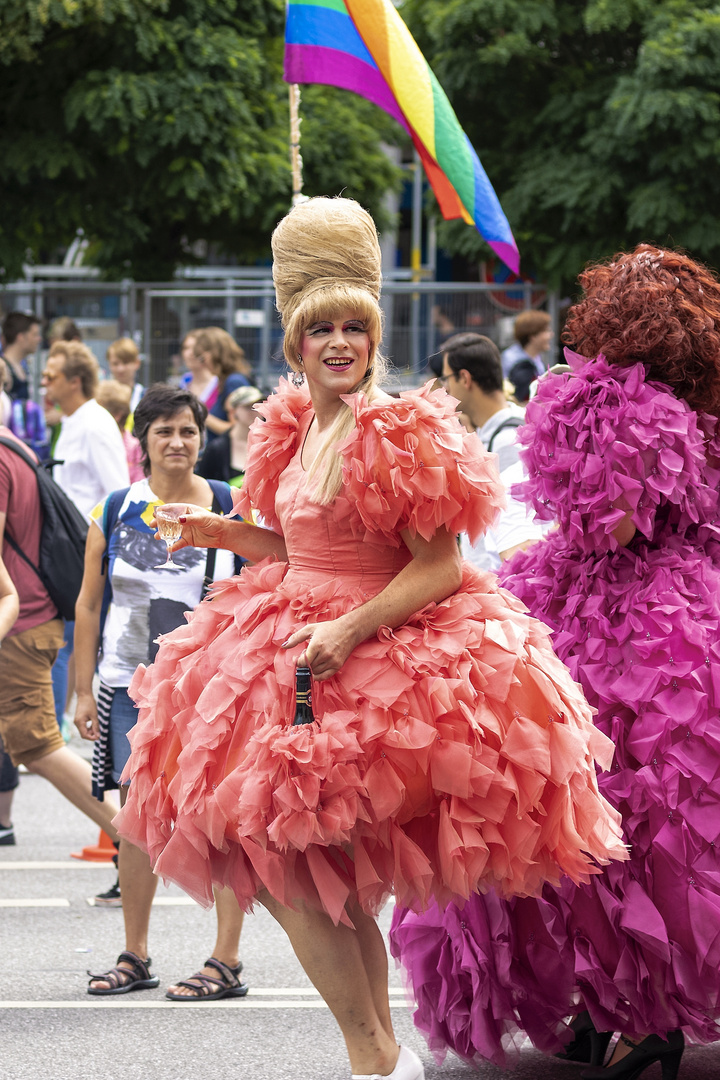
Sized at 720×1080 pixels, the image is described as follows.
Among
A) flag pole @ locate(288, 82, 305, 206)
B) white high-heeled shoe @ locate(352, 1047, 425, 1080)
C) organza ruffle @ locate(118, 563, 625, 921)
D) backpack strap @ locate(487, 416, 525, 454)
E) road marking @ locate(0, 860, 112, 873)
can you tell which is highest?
flag pole @ locate(288, 82, 305, 206)

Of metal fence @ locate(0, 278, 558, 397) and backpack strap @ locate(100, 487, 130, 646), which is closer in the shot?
backpack strap @ locate(100, 487, 130, 646)

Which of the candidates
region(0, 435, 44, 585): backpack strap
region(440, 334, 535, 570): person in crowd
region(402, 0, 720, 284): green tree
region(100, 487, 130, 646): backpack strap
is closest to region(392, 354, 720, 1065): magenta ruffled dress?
region(100, 487, 130, 646): backpack strap

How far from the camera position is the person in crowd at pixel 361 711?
2.88m

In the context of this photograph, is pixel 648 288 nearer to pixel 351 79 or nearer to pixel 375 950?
pixel 375 950

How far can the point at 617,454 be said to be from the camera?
357 centimetres

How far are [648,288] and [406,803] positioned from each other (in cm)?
156

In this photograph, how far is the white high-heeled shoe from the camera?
9.86 ft

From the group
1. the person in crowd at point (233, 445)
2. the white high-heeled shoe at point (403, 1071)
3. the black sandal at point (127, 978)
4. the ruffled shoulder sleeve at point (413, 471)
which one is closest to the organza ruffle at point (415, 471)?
the ruffled shoulder sleeve at point (413, 471)

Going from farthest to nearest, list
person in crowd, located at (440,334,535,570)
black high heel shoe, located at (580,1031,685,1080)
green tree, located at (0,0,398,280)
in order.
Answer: green tree, located at (0,0,398,280) → person in crowd, located at (440,334,535,570) → black high heel shoe, located at (580,1031,685,1080)

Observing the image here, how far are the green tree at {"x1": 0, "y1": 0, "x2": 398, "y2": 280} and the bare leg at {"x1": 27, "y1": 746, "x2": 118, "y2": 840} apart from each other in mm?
12767

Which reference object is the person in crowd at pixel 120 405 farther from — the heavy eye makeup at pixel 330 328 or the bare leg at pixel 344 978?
the bare leg at pixel 344 978

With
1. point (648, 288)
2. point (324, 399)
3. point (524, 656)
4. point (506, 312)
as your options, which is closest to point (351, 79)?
point (648, 288)

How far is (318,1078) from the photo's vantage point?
387cm

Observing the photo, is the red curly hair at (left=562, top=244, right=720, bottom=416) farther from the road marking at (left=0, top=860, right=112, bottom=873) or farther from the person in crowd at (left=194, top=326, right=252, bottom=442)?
the person in crowd at (left=194, top=326, right=252, bottom=442)
